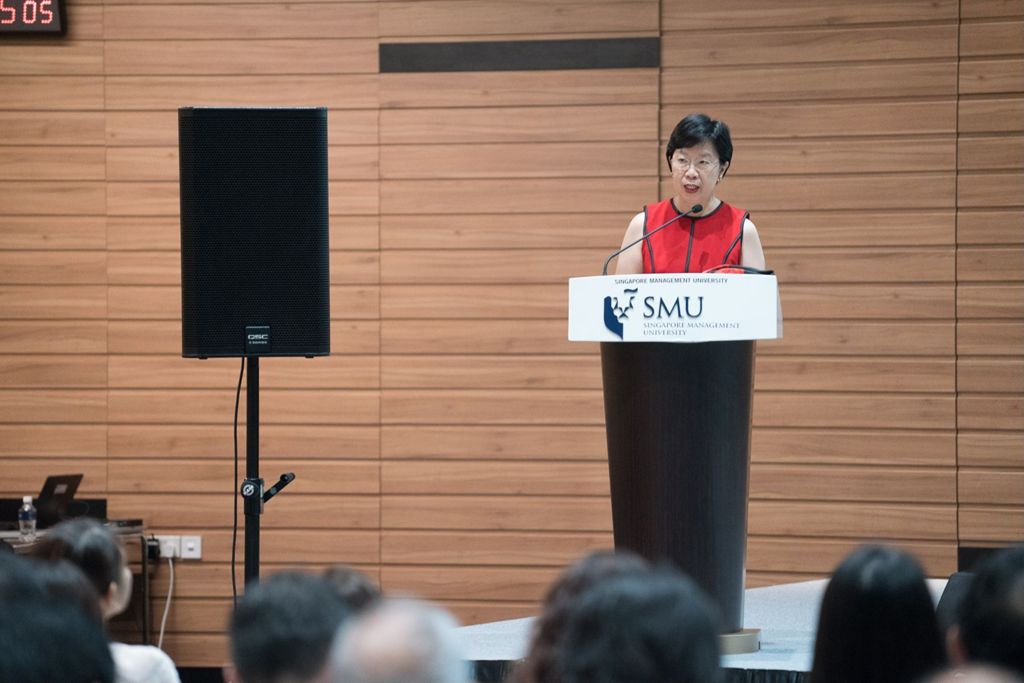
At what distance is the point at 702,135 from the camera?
302 cm

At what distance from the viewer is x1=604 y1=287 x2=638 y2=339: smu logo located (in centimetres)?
274

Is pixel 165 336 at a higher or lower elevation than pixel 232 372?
higher

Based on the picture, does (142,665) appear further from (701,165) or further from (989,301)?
(989,301)

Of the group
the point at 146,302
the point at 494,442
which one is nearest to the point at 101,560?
the point at 494,442

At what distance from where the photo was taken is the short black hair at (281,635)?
4.71 feet

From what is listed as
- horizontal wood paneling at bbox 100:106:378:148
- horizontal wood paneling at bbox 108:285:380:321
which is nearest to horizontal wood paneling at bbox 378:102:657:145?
horizontal wood paneling at bbox 100:106:378:148

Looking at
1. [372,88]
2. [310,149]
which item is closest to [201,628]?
[372,88]

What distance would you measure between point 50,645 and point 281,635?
26 cm

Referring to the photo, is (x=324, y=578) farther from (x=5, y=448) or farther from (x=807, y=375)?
(x=5, y=448)

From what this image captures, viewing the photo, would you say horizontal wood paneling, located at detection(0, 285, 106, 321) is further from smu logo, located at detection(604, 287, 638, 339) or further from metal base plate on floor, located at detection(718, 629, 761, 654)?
metal base plate on floor, located at detection(718, 629, 761, 654)

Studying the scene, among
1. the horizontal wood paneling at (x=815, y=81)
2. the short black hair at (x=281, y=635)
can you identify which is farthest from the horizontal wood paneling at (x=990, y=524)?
the short black hair at (x=281, y=635)

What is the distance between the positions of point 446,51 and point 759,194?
1.51 m

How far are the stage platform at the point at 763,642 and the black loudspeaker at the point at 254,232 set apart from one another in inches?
36.8

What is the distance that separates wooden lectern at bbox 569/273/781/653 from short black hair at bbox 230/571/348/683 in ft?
4.58
